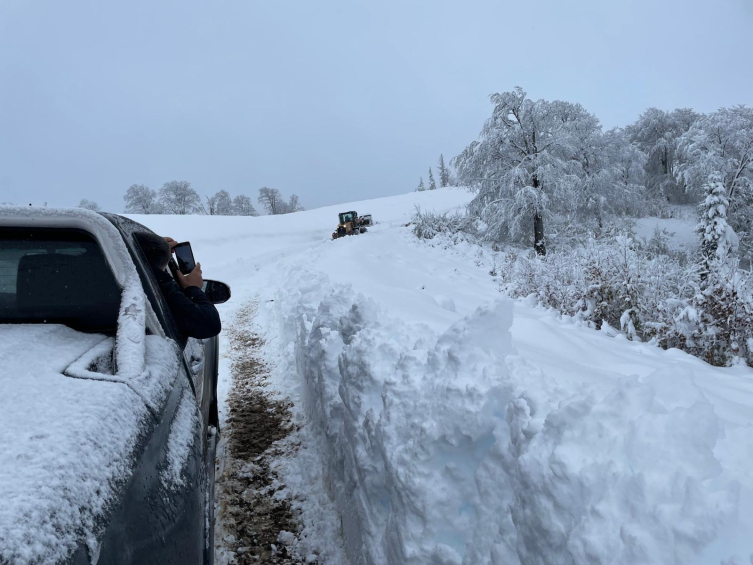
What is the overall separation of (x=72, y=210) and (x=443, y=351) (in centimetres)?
207

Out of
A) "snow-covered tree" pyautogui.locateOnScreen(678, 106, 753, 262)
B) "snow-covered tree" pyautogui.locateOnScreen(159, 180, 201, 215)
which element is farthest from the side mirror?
"snow-covered tree" pyautogui.locateOnScreen(159, 180, 201, 215)

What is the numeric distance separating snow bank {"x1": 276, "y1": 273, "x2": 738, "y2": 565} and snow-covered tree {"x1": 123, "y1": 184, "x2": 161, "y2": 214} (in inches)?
2502

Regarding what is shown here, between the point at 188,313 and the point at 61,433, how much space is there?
129cm

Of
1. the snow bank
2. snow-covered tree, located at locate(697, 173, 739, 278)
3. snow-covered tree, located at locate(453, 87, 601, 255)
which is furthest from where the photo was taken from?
snow-covered tree, located at locate(453, 87, 601, 255)

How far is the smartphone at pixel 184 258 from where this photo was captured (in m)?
3.01

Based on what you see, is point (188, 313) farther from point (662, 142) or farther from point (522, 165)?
point (662, 142)

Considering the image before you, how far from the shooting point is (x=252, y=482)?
137 inches

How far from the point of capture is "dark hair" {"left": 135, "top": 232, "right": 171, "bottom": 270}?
251 cm

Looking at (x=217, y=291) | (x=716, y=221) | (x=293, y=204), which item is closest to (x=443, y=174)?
(x=293, y=204)

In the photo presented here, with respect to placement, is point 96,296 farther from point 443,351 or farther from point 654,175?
point 654,175

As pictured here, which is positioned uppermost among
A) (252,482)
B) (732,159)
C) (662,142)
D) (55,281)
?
(662,142)

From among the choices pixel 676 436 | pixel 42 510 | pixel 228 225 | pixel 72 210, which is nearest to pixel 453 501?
pixel 676 436

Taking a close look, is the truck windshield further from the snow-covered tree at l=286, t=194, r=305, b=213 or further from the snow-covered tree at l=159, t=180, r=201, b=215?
the snow-covered tree at l=286, t=194, r=305, b=213

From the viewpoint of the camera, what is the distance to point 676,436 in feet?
4.67
